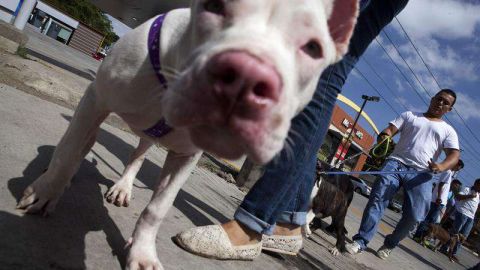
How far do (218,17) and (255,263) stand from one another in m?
1.69

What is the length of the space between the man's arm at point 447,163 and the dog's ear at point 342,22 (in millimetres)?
3708

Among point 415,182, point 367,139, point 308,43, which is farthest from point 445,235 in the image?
point 367,139

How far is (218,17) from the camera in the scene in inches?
58.9

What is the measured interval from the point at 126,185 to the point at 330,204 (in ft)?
12.6

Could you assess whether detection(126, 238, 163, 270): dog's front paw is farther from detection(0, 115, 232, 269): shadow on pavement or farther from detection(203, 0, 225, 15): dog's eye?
detection(203, 0, 225, 15): dog's eye

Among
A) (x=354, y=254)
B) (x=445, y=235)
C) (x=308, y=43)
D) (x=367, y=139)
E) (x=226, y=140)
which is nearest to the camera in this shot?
(x=226, y=140)

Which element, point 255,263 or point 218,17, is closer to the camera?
point 218,17

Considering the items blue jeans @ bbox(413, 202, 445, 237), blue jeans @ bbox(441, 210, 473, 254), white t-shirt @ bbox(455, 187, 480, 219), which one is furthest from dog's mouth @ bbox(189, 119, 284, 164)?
blue jeans @ bbox(441, 210, 473, 254)

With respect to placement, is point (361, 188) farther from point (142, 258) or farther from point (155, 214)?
point (142, 258)

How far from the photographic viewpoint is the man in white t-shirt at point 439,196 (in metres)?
9.40

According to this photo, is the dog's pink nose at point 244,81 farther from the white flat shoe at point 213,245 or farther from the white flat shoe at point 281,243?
the white flat shoe at point 281,243

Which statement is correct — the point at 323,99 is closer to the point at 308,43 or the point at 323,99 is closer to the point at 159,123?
the point at 308,43

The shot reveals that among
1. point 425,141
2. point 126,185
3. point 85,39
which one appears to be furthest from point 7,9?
point 85,39

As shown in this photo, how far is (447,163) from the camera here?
16.9 feet
